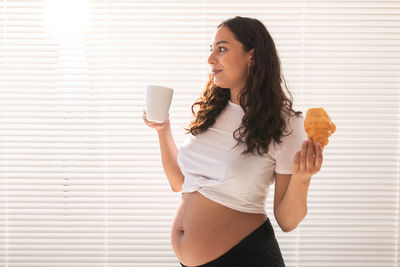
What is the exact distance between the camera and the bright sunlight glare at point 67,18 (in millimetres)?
2084

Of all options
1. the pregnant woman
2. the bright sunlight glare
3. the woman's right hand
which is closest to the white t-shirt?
the pregnant woman

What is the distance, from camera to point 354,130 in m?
2.09

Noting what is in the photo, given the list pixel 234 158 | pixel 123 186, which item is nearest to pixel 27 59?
pixel 123 186

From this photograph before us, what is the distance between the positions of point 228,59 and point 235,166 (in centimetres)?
39

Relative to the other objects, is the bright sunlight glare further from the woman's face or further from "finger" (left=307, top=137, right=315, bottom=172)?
"finger" (left=307, top=137, right=315, bottom=172)

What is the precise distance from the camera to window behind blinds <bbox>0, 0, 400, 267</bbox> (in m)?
2.07

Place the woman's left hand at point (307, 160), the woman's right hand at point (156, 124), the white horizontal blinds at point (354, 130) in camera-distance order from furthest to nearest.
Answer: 1. the white horizontal blinds at point (354, 130)
2. the woman's right hand at point (156, 124)
3. the woman's left hand at point (307, 160)

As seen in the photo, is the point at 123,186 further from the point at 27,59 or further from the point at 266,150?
the point at 266,150

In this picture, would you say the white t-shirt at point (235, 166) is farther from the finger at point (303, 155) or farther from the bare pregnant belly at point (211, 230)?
the finger at point (303, 155)

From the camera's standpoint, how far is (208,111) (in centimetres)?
154

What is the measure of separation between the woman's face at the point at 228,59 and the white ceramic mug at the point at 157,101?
19 cm

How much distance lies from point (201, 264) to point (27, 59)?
56.8 inches

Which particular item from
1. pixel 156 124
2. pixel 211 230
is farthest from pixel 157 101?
pixel 211 230

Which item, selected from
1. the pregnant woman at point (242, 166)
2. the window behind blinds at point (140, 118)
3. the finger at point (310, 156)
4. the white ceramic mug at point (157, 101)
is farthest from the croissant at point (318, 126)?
the window behind blinds at point (140, 118)
